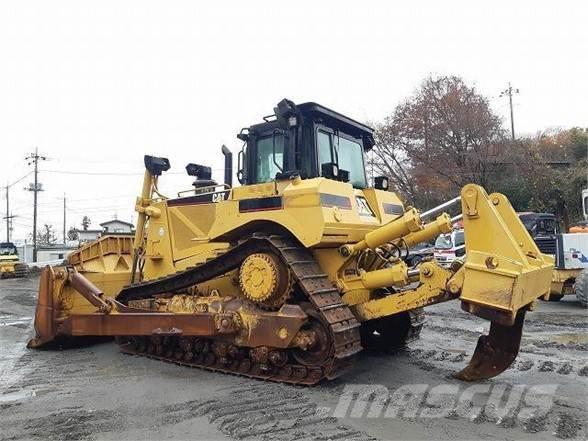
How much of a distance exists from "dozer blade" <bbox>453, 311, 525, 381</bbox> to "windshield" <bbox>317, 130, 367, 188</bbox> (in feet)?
7.97

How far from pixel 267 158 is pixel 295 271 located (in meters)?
1.75

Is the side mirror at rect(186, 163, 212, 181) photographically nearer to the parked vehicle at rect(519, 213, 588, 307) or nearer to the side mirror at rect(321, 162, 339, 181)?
the side mirror at rect(321, 162, 339, 181)

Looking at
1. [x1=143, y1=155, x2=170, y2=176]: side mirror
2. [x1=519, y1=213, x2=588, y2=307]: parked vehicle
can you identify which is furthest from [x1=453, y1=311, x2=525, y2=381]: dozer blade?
[x1=519, y1=213, x2=588, y2=307]: parked vehicle

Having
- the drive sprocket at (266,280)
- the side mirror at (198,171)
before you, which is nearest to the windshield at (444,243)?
the side mirror at (198,171)

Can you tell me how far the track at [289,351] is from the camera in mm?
5156

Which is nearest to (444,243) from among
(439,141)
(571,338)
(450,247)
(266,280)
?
(450,247)

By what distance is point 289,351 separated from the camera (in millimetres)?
5570

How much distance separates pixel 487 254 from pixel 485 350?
50.3 inches

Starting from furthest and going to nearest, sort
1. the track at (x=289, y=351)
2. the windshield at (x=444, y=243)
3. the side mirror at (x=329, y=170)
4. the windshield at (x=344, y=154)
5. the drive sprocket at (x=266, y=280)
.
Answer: the windshield at (x=444, y=243) < the windshield at (x=344, y=154) < the side mirror at (x=329, y=170) < the drive sprocket at (x=266, y=280) < the track at (x=289, y=351)

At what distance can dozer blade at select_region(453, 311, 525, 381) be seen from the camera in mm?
5254

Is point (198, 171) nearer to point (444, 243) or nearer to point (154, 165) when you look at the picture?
point (154, 165)

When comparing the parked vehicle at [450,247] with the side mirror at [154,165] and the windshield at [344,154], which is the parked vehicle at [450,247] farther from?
the side mirror at [154,165]

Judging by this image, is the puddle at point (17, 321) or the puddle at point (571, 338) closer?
the puddle at point (571, 338)

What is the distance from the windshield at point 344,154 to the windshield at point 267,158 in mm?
480
